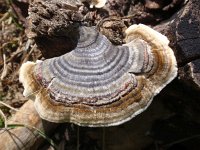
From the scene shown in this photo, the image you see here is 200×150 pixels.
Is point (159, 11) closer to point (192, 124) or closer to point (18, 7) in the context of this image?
point (192, 124)

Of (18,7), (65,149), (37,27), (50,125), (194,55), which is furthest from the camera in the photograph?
(18,7)

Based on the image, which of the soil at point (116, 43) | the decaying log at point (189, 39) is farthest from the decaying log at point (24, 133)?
the decaying log at point (189, 39)

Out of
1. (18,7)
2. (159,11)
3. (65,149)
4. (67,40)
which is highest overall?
(159,11)

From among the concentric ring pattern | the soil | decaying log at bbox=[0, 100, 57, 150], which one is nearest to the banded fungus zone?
the concentric ring pattern

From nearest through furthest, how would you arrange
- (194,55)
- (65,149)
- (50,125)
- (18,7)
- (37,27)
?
(194,55) → (37,27) → (50,125) → (65,149) → (18,7)

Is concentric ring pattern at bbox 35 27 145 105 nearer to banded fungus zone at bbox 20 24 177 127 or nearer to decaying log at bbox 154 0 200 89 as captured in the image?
banded fungus zone at bbox 20 24 177 127

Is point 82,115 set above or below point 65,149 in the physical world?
above

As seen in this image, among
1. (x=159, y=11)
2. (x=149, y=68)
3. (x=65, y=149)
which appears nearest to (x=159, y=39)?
(x=149, y=68)

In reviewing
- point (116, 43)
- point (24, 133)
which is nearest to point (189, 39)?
point (116, 43)

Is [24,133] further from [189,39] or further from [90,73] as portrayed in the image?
[189,39]
